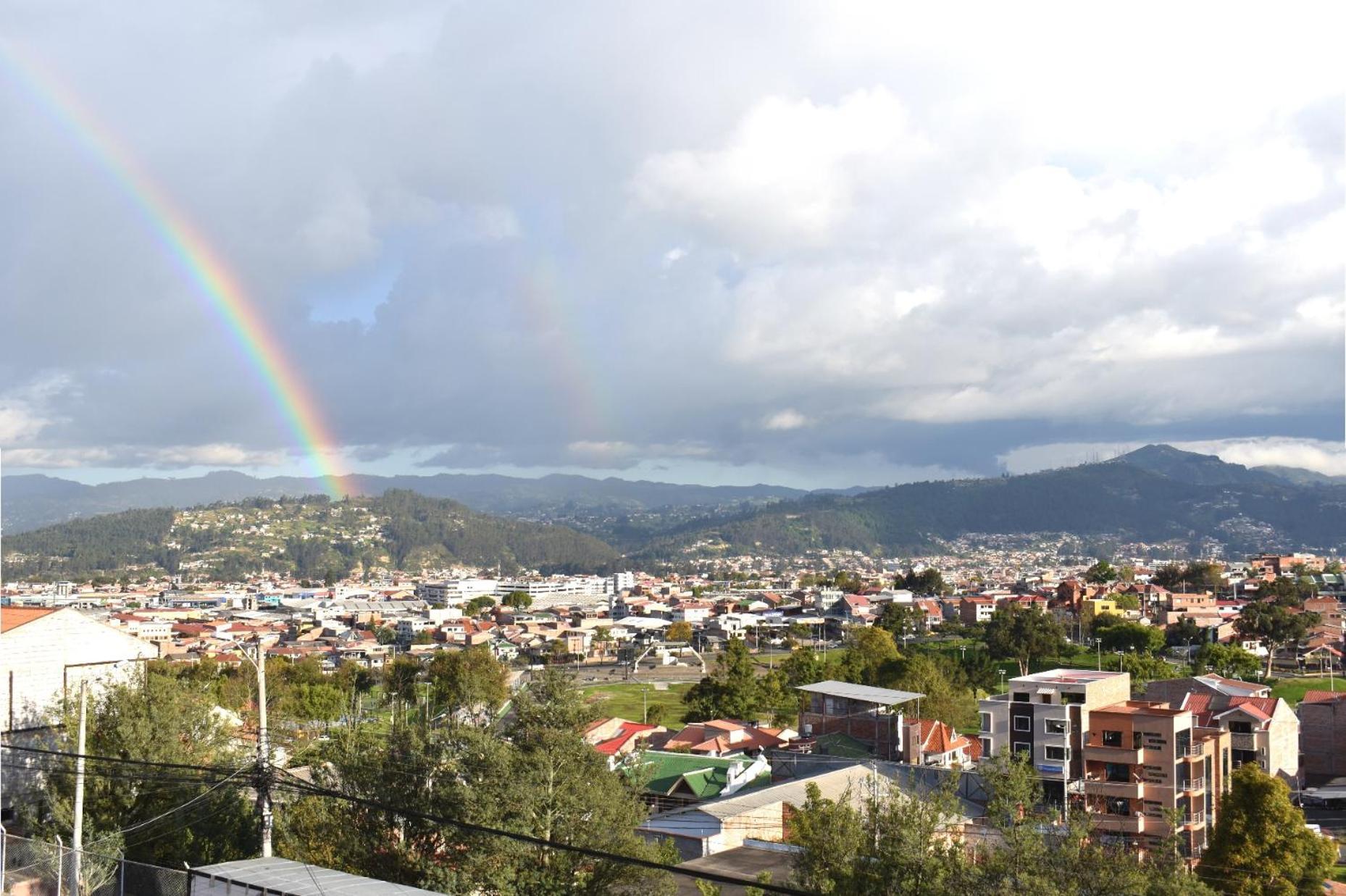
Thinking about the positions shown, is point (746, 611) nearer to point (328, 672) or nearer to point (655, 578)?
point (328, 672)

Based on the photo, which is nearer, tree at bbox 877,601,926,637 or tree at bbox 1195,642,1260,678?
tree at bbox 1195,642,1260,678

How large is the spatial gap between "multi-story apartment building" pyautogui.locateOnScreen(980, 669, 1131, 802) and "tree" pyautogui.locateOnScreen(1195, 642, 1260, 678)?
30.0m

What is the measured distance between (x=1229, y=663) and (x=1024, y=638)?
1002 cm

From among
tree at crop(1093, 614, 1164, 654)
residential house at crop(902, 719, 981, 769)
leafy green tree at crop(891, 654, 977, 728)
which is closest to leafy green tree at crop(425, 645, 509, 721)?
leafy green tree at crop(891, 654, 977, 728)

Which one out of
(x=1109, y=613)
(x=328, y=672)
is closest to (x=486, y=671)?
(x=328, y=672)

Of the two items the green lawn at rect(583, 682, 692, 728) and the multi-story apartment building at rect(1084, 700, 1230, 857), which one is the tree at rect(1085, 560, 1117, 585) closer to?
the green lawn at rect(583, 682, 692, 728)

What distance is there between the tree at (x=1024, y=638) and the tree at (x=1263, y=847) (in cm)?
3856

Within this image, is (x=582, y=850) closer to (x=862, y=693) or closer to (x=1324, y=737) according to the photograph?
(x=862, y=693)

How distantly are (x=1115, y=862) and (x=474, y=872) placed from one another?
733cm

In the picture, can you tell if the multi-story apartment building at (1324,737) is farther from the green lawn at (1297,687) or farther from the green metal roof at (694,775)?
the green metal roof at (694,775)

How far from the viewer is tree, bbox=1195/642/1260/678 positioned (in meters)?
53.9

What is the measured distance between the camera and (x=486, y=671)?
50.4 m

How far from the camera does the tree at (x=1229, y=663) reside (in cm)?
5388

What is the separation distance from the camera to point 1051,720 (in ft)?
88.1
